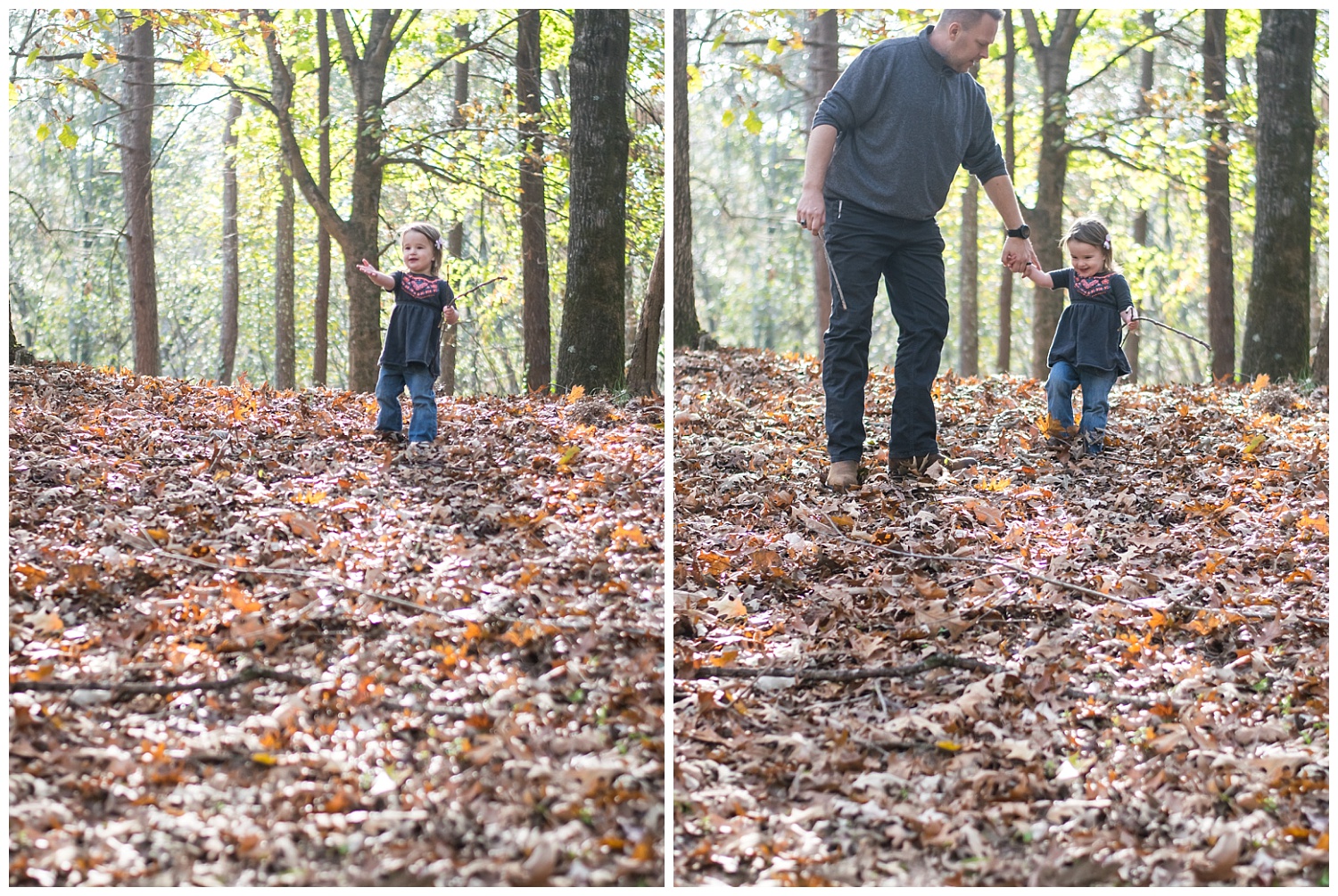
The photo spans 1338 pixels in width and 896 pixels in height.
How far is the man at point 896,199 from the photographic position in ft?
9.81

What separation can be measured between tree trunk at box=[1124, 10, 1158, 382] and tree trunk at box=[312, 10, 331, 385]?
4789 mm

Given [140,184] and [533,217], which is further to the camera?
[533,217]

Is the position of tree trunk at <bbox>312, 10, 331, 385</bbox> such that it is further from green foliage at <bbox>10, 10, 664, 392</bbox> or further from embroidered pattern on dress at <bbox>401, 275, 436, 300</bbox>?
embroidered pattern on dress at <bbox>401, 275, 436, 300</bbox>

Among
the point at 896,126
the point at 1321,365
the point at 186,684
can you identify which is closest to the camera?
the point at 186,684

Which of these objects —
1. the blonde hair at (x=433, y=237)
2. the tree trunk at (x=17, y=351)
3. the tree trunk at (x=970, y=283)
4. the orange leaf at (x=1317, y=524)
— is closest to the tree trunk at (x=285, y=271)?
the blonde hair at (x=433, y=237)

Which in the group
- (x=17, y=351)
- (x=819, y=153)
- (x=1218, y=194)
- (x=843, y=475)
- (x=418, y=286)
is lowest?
(x=843, y=475)

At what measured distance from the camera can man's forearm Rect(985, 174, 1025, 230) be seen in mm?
3330

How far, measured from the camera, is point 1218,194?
24.5 ft

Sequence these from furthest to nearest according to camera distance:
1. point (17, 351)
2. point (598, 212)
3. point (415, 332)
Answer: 1. point (415, 332)
2. point (598, 212)
3. point (17, 351)

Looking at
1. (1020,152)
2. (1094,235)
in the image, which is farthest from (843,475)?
(1020,152)

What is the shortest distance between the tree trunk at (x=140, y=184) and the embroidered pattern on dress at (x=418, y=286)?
2.25ft

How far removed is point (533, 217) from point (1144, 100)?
21.2 feet

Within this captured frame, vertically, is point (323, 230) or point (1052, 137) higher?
point (1052, 137)

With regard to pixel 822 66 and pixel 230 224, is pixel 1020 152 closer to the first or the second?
pixel 822 66
